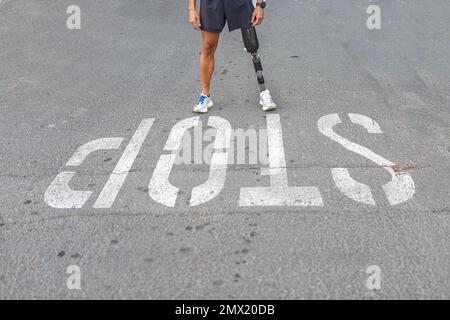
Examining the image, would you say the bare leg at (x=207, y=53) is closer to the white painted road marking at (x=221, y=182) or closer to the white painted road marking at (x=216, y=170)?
the white painted road marking at (x=216, y=170)

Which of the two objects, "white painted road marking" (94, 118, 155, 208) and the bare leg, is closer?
"white painted road marking" (94, 118, 155, 208)

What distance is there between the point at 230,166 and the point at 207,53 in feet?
5.22

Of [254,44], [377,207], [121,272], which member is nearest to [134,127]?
[254,44]

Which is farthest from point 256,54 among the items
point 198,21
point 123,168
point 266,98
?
point 123,168

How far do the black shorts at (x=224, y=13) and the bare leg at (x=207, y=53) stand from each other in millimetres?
104

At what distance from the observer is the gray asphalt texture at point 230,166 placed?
2994 mm

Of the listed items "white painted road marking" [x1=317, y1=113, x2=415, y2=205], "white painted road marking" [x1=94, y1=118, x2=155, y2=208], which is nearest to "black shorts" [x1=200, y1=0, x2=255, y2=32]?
"white painted road marking" [x1=94, y1=118, x2=155, y2=208]

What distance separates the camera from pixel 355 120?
497cm

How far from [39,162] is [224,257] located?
2.16 m

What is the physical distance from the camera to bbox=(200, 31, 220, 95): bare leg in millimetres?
5051

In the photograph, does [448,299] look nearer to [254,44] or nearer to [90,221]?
[90,221]

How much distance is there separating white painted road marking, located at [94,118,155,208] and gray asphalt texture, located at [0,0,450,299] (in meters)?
0.08

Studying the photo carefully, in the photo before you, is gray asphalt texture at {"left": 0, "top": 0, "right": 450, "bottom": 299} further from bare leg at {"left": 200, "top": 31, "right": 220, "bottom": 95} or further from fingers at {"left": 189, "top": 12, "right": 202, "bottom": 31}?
fingers at {"left": 189, "top": 12, "right": 202, "bottom": 31}

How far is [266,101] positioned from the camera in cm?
524
